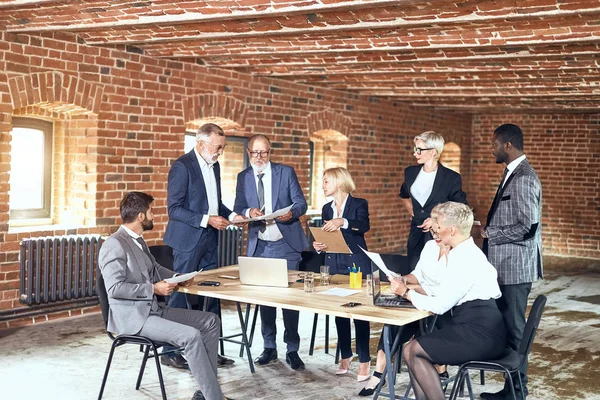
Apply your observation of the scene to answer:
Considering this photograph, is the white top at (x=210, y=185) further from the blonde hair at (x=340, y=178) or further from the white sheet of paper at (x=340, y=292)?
the white sheet of paper at (x=340, y=292)

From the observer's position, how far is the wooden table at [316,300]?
409 cm

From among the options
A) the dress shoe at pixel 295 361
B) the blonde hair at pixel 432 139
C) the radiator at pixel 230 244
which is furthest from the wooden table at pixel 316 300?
the radiator at pixel 230 244

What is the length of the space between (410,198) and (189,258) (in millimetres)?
1776

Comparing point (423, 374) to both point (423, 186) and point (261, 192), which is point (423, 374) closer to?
point (423, 186)

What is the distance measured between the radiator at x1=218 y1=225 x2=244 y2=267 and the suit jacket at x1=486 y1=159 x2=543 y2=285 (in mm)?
4670

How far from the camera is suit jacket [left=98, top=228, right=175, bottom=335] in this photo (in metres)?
4.36

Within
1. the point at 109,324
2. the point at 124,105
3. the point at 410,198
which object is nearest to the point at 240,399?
the point at 109,324

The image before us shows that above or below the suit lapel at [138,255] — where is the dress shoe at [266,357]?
below

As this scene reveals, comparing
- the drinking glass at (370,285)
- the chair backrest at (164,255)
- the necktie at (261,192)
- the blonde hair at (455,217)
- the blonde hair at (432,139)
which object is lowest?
the drinking glass at (370,285)

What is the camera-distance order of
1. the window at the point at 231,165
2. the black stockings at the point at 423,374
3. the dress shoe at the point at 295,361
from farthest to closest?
the window at the point at 231,165
the dress shoe at the point at 295,361
the black stockings at the point at 423,374

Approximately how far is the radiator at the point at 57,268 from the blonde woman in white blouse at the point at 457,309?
403cm

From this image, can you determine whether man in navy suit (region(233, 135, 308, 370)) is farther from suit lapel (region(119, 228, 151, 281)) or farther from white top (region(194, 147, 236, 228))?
suit lapel (region(119, 228, 151, 281))

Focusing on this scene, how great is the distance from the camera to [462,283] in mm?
4102

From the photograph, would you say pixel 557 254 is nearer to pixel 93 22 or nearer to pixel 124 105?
pixel 124 105
